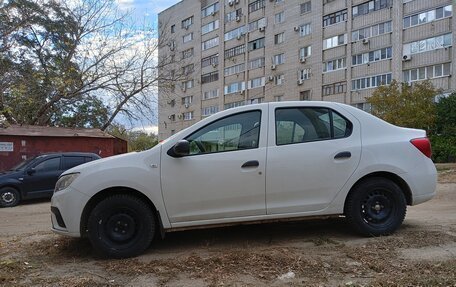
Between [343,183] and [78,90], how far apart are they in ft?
56.8

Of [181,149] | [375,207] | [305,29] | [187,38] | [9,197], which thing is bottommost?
[9,197]

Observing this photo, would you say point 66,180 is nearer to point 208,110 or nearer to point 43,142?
point 43,142

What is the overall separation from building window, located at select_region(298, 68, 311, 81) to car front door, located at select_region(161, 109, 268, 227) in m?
46.9

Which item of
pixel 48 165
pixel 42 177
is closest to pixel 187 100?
pixel 48 165

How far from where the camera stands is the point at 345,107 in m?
5.82

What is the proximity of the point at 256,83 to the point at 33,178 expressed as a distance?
4680 cm

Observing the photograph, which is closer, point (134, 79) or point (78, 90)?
point (78, 90)

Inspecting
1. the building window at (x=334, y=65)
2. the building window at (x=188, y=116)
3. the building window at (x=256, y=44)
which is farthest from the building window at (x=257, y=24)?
the building window at (x=188, y=116)

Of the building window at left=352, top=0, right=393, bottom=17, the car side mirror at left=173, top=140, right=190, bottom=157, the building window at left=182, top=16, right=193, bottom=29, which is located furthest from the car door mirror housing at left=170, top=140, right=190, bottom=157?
the building window at left=182, top=16, right=193, bottom=29

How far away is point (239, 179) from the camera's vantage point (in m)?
5.26

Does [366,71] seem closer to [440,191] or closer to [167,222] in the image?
[440,191]

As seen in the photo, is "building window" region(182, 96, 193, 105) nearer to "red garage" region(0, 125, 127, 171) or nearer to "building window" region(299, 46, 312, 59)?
"building window" region(299, 46, 312, 59)

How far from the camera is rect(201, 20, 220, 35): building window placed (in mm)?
65156

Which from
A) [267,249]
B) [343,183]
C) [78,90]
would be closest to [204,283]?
[267,249]
